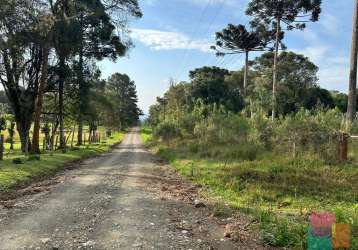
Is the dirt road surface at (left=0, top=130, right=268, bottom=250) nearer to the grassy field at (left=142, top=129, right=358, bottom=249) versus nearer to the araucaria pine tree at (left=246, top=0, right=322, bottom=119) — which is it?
the grassy field at (left=142, top=129, right=358, bottom=249)

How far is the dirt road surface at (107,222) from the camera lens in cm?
683

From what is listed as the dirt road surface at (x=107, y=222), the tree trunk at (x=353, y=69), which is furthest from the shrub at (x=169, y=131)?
the dirt road surface at (x=107, y=222)

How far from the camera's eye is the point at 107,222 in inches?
320

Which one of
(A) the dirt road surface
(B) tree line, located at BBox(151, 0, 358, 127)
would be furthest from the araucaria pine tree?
(A) the dirt road surface

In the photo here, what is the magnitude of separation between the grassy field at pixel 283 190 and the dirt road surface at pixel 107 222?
0.89 metres

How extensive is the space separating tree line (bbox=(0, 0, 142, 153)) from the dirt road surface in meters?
14.5

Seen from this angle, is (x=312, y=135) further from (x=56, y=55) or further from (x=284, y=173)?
(x=56, y=55)

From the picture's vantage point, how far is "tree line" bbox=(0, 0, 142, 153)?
24125 millimetres

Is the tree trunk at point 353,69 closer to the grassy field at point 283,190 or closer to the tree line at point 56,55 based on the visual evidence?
the grassy field at point 283,190

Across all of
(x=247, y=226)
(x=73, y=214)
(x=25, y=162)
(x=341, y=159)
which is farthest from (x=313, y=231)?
(x=25, y=162)

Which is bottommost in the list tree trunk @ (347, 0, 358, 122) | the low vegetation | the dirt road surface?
the dirt road surface

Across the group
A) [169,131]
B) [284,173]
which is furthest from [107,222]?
[169,131]

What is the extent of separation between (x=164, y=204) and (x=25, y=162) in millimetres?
11609

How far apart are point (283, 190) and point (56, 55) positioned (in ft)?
75.5
